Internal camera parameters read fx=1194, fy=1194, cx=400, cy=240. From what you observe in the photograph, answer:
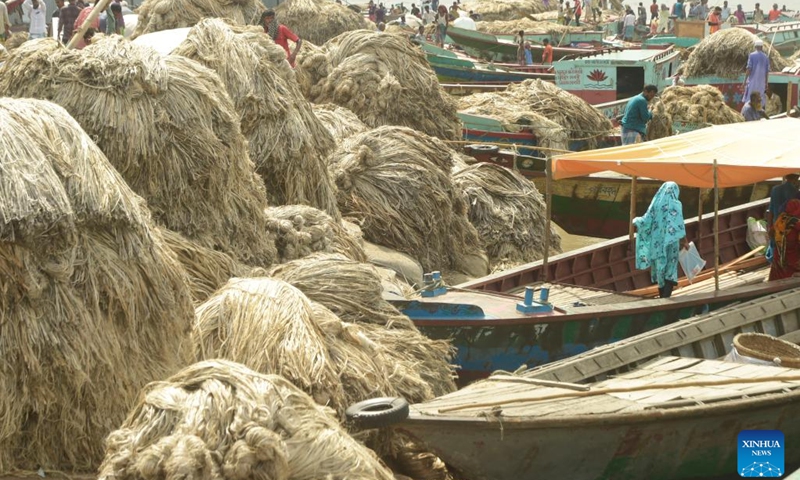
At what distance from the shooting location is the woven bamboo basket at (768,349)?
9.16 metres

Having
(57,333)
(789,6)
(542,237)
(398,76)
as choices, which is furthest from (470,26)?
(789,6)

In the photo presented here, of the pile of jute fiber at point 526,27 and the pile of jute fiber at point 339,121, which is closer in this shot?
the pile of jute fiber at point 339,121

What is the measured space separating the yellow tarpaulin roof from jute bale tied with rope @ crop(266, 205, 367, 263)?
105 inches

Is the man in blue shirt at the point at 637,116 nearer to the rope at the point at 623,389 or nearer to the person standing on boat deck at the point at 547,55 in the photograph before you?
the rope at the point at 623,389

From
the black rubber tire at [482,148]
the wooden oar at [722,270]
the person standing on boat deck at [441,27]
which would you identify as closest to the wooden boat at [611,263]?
the wooden oar at [722,270]

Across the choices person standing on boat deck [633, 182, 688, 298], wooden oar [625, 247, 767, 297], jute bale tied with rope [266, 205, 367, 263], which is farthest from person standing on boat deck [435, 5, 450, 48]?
jute bale tied with rope [266, 205, 367, 263]

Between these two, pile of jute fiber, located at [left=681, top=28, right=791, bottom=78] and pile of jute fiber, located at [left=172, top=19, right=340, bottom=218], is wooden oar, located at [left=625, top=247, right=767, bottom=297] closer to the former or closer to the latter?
pile of jute fiber, located at [left=172, top=19, right=340, bottom=218]

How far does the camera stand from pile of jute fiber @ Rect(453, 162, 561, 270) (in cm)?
1513

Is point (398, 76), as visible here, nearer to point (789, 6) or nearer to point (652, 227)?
point (652, 227)

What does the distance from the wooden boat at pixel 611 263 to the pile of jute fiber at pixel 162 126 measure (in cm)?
292

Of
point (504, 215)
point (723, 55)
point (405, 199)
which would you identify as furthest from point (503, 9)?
point (405, 199)

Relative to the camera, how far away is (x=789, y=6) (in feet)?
301

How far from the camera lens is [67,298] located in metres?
6.41

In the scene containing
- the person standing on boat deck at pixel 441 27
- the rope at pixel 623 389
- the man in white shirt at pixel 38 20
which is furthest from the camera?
the person standing on boat deck at pixel 441 27
